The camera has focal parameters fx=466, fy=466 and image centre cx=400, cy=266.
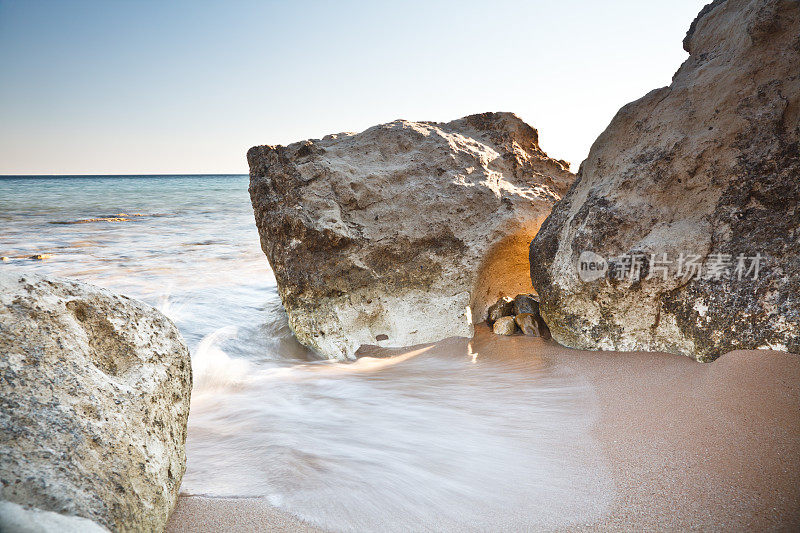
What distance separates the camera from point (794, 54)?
99.4 inches

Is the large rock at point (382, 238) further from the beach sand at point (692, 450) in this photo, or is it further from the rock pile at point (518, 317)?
the beach sand at point (692, 450)

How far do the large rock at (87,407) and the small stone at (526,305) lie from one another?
2457 millimetres

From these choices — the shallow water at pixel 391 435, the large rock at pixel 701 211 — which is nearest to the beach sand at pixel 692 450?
the shallow water at pixel 391 435

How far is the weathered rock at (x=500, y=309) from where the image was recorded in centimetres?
368

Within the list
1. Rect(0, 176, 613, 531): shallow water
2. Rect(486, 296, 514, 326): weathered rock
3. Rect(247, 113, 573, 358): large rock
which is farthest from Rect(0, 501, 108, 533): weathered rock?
Rect(486, 296, 514, 326): weathered rock

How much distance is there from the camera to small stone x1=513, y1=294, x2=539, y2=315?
138 inches

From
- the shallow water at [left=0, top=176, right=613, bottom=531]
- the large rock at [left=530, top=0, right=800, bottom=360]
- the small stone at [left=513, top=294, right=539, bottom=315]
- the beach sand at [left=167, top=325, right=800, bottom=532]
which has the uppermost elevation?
the large rock at [left=530, top=0, right=800, bottom=360]

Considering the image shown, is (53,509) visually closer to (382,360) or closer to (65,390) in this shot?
(65,390)

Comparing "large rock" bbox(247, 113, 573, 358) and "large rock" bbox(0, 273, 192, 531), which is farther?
"large rock" bbox(247, 113, 573, 358)

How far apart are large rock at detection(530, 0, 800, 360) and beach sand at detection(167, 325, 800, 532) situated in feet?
0.74

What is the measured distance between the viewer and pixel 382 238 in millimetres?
3568

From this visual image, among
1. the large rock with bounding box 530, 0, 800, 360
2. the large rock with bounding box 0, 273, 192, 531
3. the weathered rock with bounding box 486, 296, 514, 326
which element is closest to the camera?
the large rock with bounding box 0, 273, 192, 531

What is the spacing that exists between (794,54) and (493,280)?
2308 millimetres

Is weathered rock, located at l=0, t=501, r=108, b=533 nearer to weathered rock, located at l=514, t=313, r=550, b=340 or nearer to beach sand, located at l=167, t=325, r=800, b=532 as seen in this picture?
beach sand, located at l=167, t=325, r=800, b=532
